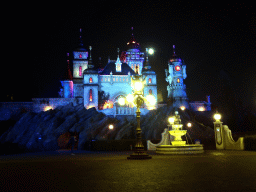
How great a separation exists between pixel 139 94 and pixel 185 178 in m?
8.25

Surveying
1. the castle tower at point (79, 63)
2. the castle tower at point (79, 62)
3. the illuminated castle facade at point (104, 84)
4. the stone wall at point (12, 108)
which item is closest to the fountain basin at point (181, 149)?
the illuminated castle facade at point (104, 84)

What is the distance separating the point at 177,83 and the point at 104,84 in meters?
20.4

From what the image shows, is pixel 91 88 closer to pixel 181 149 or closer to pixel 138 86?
pixel 181 149

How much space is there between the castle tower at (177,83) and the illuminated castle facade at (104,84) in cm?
669

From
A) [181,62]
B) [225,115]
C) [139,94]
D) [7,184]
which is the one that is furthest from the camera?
[181,62]

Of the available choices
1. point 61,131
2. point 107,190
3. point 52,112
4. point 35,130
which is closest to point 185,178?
point 107,190

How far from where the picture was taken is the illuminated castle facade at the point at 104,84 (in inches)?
2382

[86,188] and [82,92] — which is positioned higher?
[82,92]

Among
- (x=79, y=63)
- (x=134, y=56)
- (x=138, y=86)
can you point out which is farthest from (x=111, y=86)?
(x=138, y=86)

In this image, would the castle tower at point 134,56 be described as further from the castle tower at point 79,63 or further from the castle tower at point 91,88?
the castle tower at point 91,88

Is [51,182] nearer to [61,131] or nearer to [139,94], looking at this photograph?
[139,94]

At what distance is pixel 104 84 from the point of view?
63.6m

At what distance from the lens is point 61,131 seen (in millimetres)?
47156

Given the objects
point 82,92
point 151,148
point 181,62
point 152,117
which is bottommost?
point 151,148
